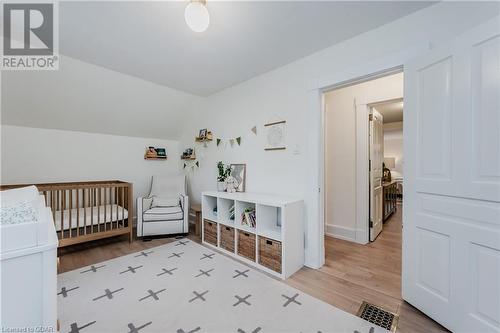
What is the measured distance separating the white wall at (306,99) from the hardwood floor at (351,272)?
0.31m

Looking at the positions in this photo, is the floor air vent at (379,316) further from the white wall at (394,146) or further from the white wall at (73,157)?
the white wall at (394,146)

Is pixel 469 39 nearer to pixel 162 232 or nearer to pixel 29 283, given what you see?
pixel 29 283

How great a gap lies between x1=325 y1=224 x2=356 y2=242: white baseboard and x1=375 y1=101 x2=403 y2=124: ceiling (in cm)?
252

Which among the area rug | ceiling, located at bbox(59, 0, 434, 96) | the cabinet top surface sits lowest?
the area rug

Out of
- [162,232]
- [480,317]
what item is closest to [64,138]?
[162,232]

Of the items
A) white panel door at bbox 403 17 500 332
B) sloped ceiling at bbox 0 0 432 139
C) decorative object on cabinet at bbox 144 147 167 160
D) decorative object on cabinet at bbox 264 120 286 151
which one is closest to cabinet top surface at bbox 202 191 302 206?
decorative object on cabinet at bbox 264 120 286 151

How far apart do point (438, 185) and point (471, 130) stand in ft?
1.34

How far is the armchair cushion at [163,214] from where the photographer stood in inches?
126

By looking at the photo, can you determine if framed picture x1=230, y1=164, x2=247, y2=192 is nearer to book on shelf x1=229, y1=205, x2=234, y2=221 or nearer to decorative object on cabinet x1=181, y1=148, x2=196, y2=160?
book on shelf x1=229, y1=205, x2=234, y2=221

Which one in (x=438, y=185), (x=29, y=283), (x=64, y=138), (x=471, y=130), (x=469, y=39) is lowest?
(x=29, y=283)

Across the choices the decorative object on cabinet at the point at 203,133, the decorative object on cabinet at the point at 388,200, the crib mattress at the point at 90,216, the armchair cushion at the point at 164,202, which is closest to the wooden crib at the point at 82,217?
the crib mattress at the point at 90,216

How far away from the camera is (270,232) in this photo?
93.4 inches

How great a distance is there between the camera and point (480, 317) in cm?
134

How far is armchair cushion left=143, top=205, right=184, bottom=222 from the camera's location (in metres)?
3.20
